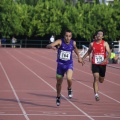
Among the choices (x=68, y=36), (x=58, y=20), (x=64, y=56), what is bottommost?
(x=64, y=56)

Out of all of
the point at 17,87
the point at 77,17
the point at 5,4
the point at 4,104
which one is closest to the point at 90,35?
the point at 77,17

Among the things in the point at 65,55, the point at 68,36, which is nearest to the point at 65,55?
the point at 65,55

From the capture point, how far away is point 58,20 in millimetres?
69500

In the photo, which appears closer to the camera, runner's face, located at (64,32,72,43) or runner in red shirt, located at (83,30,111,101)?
runner's face, located at (64,32,72,43)

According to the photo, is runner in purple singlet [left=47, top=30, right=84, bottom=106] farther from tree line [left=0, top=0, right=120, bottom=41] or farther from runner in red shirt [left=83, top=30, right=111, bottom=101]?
tree line [left=0, top=0, right=120, bottom=41]

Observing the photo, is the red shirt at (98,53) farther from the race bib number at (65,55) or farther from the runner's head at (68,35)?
the runner's head at (68,35)

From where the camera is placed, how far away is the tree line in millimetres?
68250

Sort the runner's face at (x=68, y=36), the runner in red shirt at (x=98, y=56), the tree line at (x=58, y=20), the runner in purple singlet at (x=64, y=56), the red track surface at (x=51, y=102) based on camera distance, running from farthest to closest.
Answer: the tree line at (x=58, y=20) < the runner in red shirt at (x=98, y=56) < the runner in purple singlet at (x=64, y=56) < the runner's face at (x=68, y=36) < the red track surface at (x=51, y=102)

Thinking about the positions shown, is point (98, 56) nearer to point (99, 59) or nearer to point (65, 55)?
point (99, 59)

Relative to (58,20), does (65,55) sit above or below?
below

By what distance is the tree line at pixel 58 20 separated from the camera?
2687 inches

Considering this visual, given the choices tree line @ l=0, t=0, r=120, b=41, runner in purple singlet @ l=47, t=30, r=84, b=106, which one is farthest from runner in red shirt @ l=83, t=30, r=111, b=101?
Answer: tree line @ l=0, t=0, r=120, b=41

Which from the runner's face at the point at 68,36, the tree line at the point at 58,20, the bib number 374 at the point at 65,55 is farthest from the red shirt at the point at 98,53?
the tree line at the point at 58,20

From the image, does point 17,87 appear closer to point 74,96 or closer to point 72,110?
point 74,96
